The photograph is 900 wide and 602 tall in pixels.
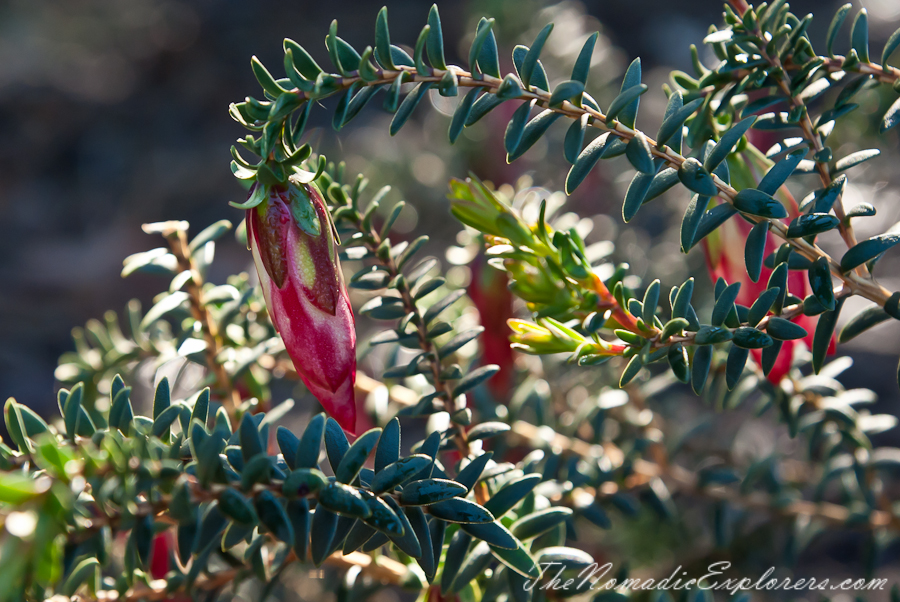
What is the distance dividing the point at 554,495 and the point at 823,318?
11.3 inches

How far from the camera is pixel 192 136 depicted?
2.46 metres

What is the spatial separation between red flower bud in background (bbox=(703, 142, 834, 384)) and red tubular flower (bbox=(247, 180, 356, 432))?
0.98 feet

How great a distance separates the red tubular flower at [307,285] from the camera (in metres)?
0.42

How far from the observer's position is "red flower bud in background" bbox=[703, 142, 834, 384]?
19.2 inches

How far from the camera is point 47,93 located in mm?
2273

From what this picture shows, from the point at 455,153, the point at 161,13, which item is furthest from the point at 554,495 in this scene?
the point at 161,13

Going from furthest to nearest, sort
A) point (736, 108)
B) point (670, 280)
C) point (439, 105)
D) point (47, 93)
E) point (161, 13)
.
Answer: point (161, 13), point (47, 93), point (439, 105), point (670, 280), point (736, 108)

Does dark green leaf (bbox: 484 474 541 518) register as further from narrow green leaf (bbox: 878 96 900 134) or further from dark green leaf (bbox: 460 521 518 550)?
narrow green leaf (bbox: 878 96 900 134)

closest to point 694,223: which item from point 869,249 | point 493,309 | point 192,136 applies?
Result: point 869,249

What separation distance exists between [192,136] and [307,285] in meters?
2.30

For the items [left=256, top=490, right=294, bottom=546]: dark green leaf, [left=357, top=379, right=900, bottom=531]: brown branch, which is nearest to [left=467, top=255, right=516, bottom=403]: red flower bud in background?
[left=357, top=379, right=900, bottom=531]: brown branch

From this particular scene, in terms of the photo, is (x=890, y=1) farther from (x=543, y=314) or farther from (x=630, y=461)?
(x=543, y=314)

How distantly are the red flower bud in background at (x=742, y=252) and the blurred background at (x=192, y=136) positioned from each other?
28.2 inches

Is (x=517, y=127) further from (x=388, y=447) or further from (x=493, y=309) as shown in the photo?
(x=493, y=309)
